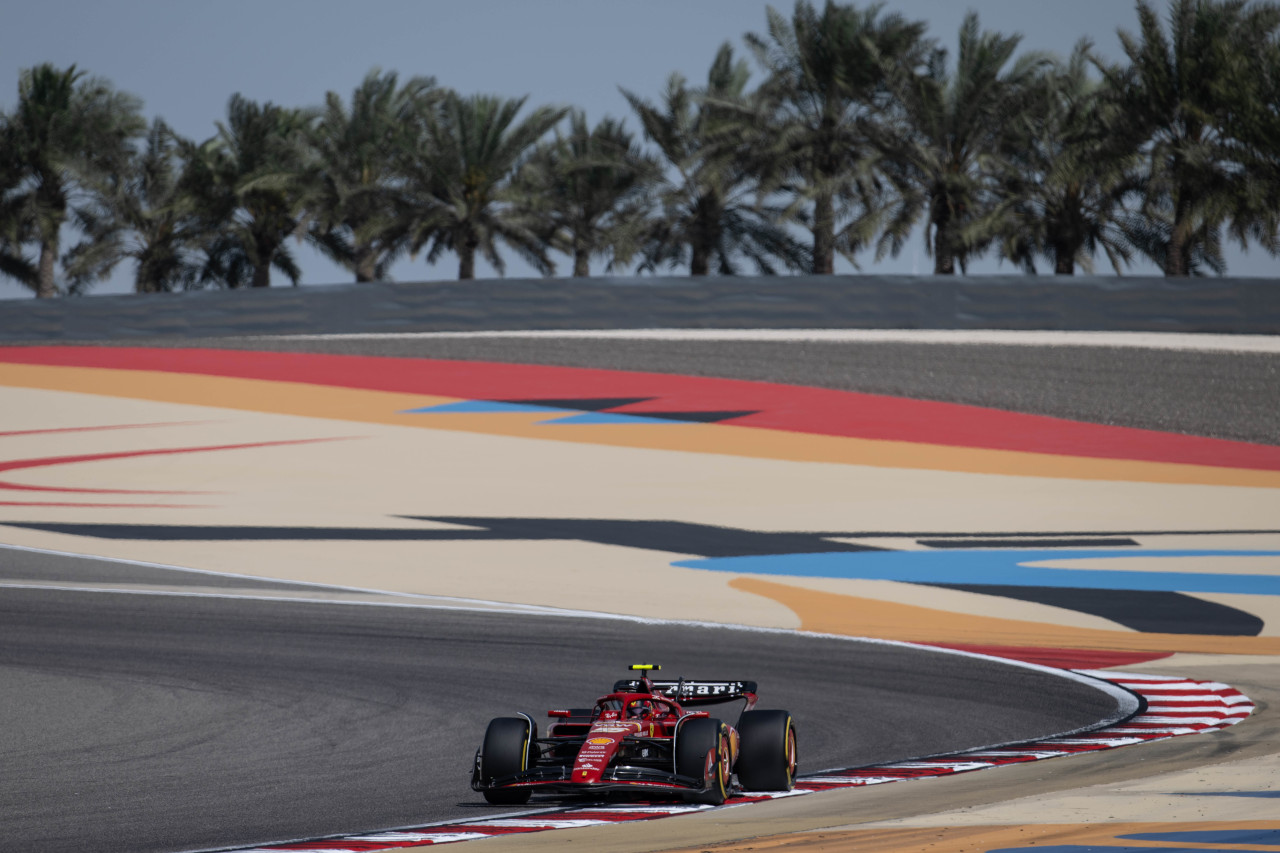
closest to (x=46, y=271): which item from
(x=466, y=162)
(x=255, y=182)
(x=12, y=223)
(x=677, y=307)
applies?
(x=12, y=223)

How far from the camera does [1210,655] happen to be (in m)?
13.8

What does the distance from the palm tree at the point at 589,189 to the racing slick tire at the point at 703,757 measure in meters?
34.6

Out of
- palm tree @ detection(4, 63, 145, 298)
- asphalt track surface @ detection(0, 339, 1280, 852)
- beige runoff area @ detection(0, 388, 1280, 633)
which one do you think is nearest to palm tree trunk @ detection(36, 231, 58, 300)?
palm tree @ detection(4, 63, 145, 298)

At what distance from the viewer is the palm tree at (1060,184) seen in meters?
39.8

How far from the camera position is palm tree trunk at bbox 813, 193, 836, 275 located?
42281mm

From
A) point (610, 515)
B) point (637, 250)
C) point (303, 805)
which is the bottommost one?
point (303, 805)

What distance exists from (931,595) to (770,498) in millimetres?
5531

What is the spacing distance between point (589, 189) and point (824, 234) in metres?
7.26

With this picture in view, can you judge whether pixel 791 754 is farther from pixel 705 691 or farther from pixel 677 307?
pixel 677 307

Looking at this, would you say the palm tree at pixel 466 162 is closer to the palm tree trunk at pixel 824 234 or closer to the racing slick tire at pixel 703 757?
the palm tree trunk at pixel 824 234

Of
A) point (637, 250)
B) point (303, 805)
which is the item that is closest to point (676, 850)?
point (303, 805)

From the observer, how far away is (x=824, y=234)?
4250cm

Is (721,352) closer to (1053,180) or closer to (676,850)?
(1053,180)

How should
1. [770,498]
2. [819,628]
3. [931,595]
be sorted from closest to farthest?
[819,628]
[931,595]
[770,498]
